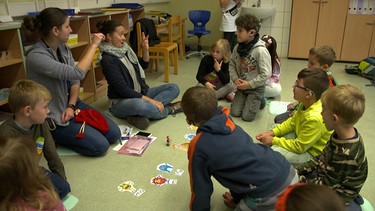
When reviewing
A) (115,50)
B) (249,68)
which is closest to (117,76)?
(115,50)

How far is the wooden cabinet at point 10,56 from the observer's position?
8.17ft

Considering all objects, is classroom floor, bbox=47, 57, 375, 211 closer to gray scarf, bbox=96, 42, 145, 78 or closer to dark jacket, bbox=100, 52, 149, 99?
dark jacket, bbox=100, 52, 149, 99

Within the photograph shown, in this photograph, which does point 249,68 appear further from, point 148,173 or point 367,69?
point 367,69

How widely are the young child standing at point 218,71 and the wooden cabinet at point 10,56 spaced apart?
70.1 inches

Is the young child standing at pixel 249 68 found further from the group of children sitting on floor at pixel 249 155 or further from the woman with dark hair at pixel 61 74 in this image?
the woman with dark hair at pixel 61 74

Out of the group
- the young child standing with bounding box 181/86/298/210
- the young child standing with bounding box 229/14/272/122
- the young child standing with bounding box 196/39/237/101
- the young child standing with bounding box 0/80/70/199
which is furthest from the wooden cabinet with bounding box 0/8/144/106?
the young child standing with bounding box 181/86/298/210

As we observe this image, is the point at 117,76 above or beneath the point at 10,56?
beneath

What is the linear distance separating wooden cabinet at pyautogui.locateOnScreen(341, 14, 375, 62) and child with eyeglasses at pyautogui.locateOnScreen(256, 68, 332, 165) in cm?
389

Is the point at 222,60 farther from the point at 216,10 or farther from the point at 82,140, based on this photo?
the point at 216,10

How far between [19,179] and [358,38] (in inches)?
218

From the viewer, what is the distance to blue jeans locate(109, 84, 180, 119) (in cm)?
284

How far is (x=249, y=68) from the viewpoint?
3082mm

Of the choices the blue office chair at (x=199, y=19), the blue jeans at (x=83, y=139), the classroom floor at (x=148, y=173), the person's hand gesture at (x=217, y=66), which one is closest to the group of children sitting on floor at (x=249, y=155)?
the classroom floor at (x=148, y=173)

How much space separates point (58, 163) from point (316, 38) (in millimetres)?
4877
